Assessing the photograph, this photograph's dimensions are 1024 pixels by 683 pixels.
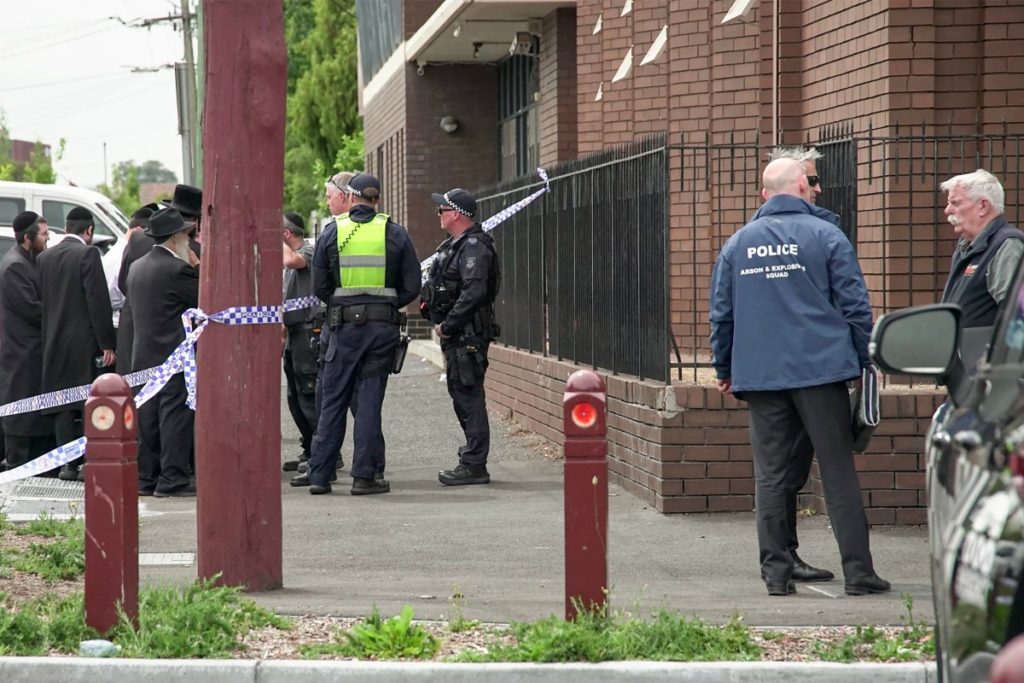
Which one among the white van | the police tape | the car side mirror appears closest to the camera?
the car side mirror

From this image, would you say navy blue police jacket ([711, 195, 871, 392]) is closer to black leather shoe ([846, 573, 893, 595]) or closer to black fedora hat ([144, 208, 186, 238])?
black leather shoe ([846, 573, 893, 595])

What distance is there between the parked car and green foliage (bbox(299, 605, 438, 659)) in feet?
7.88

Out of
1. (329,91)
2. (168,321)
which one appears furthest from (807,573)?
(329,91)

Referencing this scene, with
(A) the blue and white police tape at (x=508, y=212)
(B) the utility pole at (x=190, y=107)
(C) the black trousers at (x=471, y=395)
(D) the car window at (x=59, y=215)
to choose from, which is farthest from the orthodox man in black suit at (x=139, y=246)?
(B) the utility pole at (x=190, y=107)

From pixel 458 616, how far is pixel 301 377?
5830 mm

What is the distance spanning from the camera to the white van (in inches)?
830

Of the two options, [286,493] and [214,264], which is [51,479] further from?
[214,264]

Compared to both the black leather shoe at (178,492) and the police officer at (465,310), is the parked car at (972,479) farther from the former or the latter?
the black leather shoe at (178,492)

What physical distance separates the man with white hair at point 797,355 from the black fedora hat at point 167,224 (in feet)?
15.7

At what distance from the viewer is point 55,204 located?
70.6 feet

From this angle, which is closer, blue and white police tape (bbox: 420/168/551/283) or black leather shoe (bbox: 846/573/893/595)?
black leather shoe (bbox: 846/573/893/595)

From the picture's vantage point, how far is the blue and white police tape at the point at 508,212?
12.5 metres

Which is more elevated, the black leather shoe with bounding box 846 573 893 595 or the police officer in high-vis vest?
the police officer in high-vis vest

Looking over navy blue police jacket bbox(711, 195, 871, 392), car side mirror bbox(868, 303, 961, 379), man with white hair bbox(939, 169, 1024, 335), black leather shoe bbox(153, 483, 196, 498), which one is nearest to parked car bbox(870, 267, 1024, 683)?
car side mirror bbox(868, 303, 961, 379)
